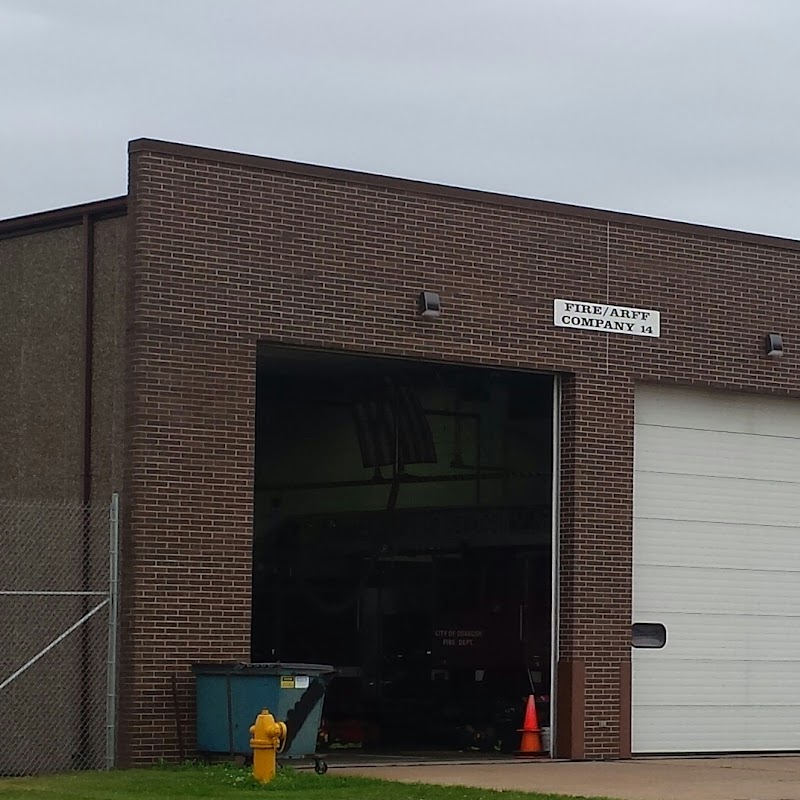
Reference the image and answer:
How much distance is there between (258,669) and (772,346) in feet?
29.7

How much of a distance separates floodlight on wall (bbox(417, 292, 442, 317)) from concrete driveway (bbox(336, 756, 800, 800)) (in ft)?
16.6

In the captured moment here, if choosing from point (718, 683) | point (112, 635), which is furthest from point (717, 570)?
point (112, 635)

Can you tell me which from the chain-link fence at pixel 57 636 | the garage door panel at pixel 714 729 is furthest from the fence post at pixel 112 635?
the garage door panel at pixel 714 729

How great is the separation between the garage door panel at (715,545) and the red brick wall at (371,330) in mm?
502

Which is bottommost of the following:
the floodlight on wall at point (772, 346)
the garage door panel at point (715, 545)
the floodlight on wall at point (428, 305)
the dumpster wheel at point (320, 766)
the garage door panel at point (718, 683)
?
the dumpster wheel at point (320, 766)

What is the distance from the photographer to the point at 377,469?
3075 cm

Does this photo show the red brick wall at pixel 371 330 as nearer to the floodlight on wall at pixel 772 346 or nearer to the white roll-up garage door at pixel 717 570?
the floodlight on wall at pixel 772 346

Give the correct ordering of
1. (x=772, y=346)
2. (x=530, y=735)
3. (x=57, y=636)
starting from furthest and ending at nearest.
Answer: (x=772, y=346) → (x=530, y=735) → (x=57, y=636)

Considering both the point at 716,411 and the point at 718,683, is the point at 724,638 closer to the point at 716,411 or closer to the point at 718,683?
the point at 718,683

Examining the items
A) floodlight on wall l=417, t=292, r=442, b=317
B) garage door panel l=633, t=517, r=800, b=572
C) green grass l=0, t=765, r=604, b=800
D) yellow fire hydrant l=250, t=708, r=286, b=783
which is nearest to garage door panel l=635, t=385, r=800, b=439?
garage door panel l=633, t=517, r=800, b=572

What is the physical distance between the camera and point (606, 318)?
23.0m

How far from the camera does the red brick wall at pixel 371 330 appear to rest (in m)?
19.5

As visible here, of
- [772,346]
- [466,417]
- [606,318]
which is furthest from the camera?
[466,417]

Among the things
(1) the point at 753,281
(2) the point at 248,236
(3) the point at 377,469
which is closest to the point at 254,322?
(2) the point at 248,236
